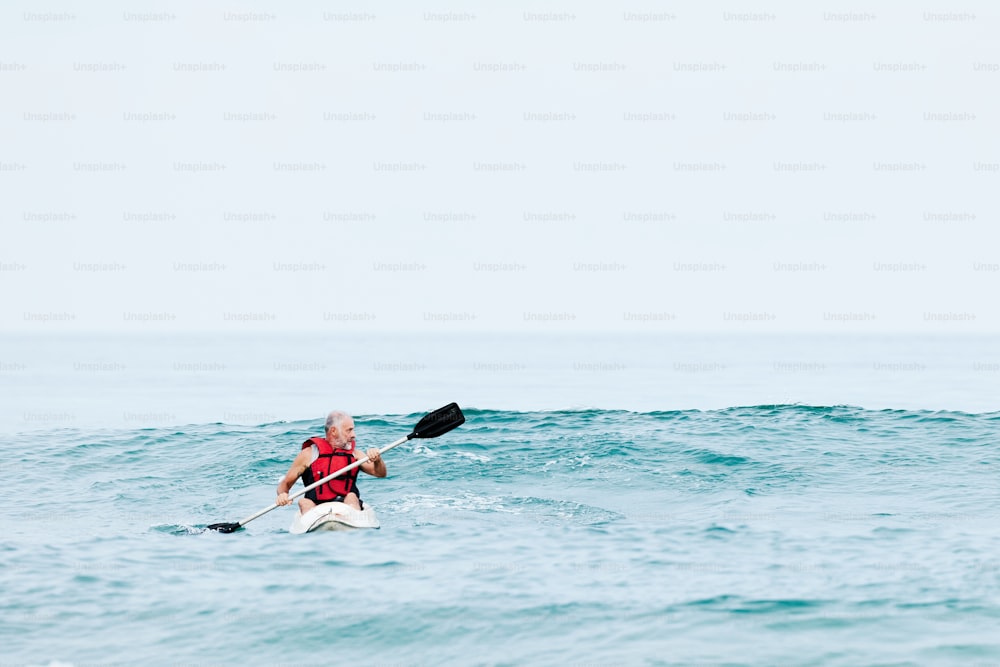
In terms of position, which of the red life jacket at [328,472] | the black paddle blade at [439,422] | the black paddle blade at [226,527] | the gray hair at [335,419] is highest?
the gray hair at [335,419]

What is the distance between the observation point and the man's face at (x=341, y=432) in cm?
1389

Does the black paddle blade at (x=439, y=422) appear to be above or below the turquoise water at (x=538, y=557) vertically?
above

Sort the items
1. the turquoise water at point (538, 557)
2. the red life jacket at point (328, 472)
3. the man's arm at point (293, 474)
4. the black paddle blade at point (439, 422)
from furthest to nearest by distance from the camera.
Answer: the black paddle blade at point (439, 422)
the red life jacket at point (328, 472)
the man's arm at point (293, 474)
the turquoise water at point (538, 557)

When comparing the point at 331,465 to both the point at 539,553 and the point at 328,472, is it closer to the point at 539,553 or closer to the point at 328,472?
the point at 328,472

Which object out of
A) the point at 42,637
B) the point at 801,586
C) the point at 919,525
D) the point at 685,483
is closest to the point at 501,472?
the point at 685,483

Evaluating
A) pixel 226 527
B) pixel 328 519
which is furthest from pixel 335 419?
pixel 226 527

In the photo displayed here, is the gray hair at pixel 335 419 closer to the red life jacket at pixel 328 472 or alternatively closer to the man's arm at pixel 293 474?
the red life jacket at pixel 328 472

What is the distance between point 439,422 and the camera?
15375 mm

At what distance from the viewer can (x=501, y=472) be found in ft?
64.2

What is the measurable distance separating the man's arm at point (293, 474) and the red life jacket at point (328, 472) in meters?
0.10

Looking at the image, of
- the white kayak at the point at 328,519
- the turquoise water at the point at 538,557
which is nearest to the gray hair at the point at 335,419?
the white kayak at the point at 328,519

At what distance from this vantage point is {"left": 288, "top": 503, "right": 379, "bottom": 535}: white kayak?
13812 millimetres

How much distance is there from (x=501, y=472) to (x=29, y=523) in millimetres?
8095

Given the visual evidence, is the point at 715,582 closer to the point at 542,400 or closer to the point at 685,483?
the point at 685,483
